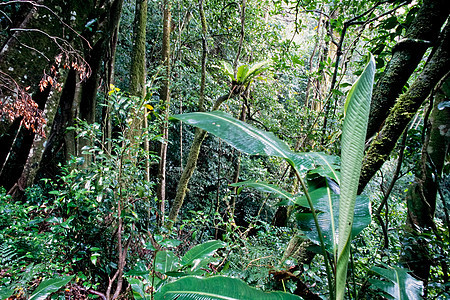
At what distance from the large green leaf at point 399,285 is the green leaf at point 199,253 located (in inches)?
25.8

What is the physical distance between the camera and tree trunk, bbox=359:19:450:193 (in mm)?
1186

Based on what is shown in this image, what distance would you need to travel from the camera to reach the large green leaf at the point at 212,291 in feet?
2.04

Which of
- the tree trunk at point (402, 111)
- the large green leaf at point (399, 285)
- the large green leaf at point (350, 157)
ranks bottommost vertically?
the large green leaf at point (399, 285)

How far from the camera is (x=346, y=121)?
58 centimetres

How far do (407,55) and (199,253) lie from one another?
4.87 ft

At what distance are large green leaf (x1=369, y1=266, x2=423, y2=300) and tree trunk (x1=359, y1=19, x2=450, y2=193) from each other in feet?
1.32

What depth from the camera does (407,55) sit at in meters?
1.19

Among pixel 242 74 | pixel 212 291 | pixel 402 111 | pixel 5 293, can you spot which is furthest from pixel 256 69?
pixel 5 293

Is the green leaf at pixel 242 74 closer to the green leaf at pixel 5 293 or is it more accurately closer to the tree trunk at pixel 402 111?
the tree trunk at pixel 402 111

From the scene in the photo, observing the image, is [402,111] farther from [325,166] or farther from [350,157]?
[350,157]

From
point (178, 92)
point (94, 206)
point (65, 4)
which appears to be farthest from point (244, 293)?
point (178, 92)

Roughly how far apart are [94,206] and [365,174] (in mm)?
1796

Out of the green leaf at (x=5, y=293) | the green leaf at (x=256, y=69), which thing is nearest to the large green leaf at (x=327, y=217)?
the green leaf at (x=5, y=293)

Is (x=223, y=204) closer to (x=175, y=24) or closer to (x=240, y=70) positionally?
(x=240, y=70)
